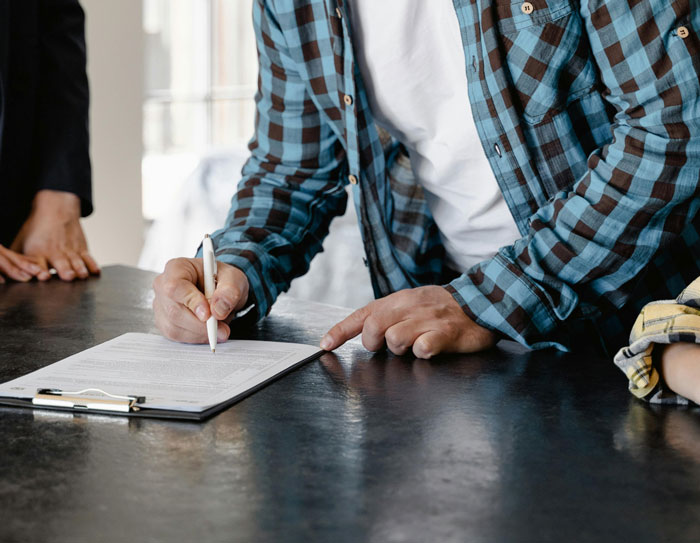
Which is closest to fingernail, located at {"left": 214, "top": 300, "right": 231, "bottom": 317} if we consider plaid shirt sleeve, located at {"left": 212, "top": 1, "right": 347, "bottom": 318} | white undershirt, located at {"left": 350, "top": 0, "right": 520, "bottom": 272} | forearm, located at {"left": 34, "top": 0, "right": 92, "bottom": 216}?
plaid shirt sleeve, located at {"left": 212, "top": 1, "right": 347, "bottom": 318}

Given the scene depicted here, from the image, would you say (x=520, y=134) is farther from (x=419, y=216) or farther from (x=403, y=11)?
(x=419, y=216)

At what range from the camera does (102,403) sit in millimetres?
771

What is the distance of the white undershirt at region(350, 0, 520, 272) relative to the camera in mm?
1220

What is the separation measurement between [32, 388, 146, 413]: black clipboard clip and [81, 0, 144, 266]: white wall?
353 cm

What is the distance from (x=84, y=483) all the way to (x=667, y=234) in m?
0.76

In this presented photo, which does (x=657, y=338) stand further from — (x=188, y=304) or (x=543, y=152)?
(x=188, y=304)

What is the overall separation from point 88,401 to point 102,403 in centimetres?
1

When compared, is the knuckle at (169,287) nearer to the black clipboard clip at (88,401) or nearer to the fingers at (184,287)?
the fingers at (184,287)

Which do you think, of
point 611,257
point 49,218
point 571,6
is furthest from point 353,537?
point 49,218

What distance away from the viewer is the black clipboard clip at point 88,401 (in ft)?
2.51

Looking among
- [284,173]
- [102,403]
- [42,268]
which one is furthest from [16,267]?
[102,403]

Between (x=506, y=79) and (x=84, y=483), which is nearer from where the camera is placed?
(x=84, y=483)

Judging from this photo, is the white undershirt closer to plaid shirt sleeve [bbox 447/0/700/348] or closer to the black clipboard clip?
plaid shirt sleeve [bbox 447/0/700/348]

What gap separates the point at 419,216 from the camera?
1.47m
